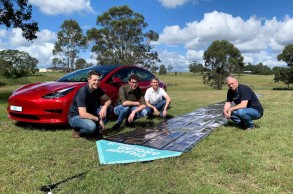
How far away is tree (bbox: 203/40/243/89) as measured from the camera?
155ft

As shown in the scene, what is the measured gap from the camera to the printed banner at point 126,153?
4.16 meters

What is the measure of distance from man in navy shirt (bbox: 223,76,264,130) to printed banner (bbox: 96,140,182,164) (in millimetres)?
2145

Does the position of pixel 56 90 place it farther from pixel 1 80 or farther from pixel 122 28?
pixel 122 28

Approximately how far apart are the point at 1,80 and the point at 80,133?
33557 millimetres

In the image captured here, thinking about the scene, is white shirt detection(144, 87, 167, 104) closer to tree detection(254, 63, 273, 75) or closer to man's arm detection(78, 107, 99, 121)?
man's arm detection(78, 107, 99, 121)

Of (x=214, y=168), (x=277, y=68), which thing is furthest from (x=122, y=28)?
(x=214, y=168)

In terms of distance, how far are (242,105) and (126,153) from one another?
8.89 feet

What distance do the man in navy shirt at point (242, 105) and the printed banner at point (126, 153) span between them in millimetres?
2145

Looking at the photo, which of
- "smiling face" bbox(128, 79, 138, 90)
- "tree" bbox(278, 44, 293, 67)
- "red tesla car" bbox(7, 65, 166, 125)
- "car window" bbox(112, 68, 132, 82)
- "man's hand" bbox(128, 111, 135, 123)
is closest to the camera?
"red tesla car" bbox(7, 65, 166, 125)

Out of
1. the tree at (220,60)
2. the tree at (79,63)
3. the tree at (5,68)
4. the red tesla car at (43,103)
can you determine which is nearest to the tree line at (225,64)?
the tree at (220,60)

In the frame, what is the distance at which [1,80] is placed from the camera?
34938mm

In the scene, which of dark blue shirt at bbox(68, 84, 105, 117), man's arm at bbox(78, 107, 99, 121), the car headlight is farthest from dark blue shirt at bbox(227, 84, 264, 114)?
the car headlight

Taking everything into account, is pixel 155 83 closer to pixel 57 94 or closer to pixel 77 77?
pixel 77 77

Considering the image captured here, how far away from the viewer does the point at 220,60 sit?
49.5 metres
